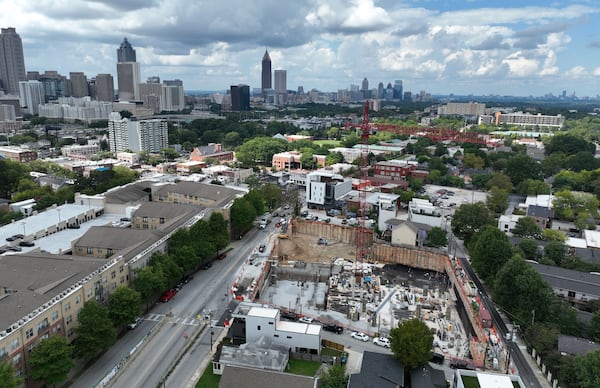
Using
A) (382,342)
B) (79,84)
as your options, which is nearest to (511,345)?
(382,342)

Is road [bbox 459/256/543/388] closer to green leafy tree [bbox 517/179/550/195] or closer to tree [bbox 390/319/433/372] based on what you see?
tree [bbox 390/319/433/372]

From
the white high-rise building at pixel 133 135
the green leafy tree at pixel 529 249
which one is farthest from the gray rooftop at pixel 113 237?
the white high-rise building at pixel 133 135

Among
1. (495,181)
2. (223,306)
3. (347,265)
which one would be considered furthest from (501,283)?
(495,181)

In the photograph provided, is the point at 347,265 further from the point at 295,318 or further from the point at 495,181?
the point at 495,181

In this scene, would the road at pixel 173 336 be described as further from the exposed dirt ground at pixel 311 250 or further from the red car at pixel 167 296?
the exposed dirt ground at pixel 311 250

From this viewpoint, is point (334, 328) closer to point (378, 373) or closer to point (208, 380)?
point (378, 373)
